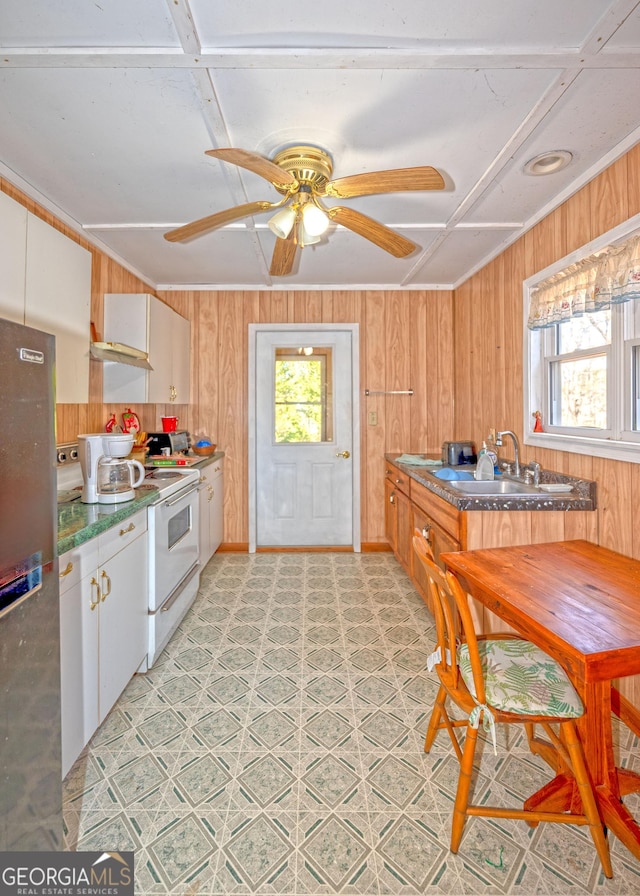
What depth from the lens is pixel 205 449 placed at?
385cm

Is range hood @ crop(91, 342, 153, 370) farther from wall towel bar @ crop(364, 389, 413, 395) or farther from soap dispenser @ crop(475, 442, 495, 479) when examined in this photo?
soap dispenser @ crop(475, 442, 495, 479)

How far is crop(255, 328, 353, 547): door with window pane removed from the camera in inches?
162

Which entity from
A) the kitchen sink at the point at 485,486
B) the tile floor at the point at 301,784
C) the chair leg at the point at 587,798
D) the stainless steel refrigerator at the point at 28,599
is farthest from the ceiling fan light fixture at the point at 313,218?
the tile floor at the point at 301,784

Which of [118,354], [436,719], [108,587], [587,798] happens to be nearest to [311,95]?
[118,354]

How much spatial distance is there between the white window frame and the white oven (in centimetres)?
224

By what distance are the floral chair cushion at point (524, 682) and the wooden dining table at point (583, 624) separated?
0.06 m

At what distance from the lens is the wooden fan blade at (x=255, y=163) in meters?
1.43

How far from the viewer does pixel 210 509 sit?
11.8 ft

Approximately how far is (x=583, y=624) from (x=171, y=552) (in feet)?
6.73

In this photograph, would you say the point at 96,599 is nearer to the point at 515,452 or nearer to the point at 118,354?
the point at 118,354

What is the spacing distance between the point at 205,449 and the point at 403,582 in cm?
204

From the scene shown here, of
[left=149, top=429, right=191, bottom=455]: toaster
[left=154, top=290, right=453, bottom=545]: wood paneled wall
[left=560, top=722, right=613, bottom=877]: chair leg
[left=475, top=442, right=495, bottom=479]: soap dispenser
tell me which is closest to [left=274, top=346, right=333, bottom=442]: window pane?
[left=154, top=290, right=453, bottom=545]: wood paneled wall

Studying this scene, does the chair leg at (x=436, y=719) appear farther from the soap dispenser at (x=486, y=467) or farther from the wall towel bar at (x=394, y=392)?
the wall towel bar at (x=394, y=392)

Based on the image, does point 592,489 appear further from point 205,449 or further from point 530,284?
point 205,449
